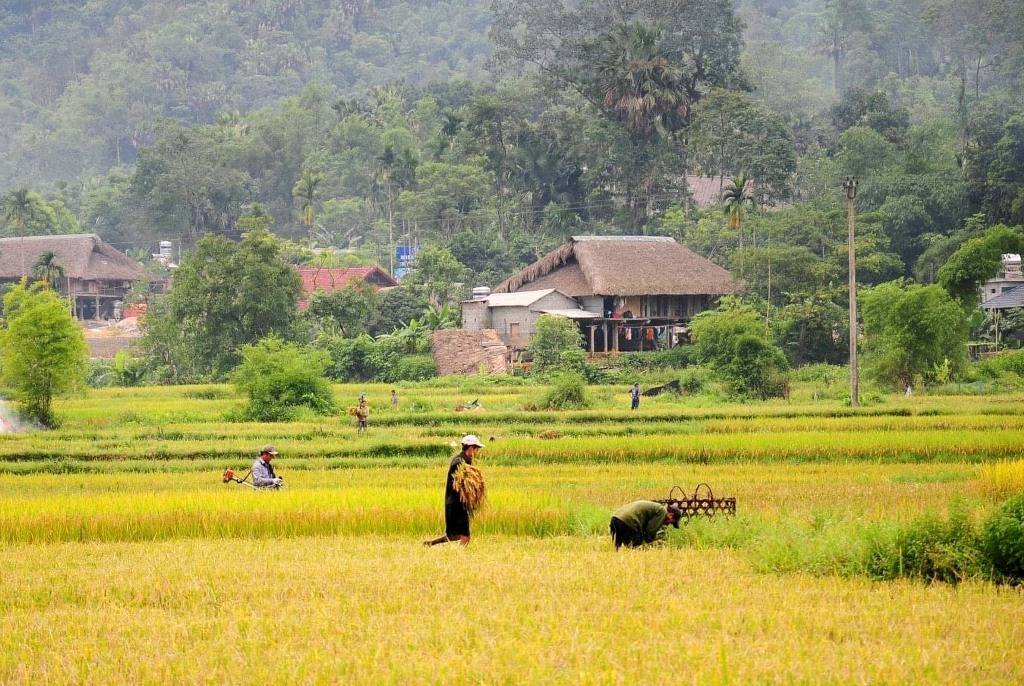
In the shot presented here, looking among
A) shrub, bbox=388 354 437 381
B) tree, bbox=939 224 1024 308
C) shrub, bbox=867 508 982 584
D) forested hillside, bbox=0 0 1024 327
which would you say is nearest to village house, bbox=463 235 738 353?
forested hillside, bbox=0 0 1024 327

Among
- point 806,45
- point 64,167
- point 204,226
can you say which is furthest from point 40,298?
point 806,45

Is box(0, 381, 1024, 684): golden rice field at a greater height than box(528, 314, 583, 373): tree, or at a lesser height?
lesser

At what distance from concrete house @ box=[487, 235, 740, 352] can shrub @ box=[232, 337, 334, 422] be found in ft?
52.6

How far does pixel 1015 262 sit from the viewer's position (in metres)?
44.7

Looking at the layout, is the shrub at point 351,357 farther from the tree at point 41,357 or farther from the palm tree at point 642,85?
the palm tree at point 642,85

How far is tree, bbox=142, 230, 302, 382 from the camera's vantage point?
45031mm

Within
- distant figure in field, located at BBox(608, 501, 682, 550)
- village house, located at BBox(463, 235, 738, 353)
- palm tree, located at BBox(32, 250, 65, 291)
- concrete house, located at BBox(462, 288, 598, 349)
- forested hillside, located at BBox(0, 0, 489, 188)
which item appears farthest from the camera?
forested hillside, located at BBox(0, 0, 489, 188)

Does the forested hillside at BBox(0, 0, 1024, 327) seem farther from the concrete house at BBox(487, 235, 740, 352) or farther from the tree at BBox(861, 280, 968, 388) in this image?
the tree at BBox(861, 280, 968, 388)

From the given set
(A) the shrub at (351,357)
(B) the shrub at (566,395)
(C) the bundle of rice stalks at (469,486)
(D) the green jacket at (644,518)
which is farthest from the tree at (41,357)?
(D) the green jacket at (644,518)

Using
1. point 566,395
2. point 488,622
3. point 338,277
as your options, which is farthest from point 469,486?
point 338,277

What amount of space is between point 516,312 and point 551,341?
438 cm

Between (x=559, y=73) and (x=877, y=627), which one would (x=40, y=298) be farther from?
(x=559, y=73)

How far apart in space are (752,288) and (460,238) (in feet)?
52.4

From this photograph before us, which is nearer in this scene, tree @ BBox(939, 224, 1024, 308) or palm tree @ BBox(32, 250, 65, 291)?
tree @ BBox(939, 224, 1024, 308)
